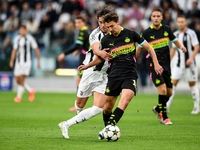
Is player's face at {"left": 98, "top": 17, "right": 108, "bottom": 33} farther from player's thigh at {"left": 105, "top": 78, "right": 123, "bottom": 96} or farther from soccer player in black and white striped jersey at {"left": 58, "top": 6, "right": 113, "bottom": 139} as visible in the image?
player's thigh at {"left": 105, "top": 78, "right": 123, "bottom": 96}

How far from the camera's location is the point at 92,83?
23.9 feet

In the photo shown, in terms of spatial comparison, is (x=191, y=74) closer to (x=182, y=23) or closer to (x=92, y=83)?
(x=182, y=23)

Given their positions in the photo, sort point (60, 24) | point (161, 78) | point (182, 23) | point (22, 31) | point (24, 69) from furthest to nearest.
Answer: point (60, 24) → point (24, 69) → point (22, 31) → point (182, 23) → point (161, 78)

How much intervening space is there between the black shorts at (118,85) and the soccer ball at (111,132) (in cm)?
70

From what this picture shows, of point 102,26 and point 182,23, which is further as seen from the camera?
point 182,23

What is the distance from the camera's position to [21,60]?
14.2 metres

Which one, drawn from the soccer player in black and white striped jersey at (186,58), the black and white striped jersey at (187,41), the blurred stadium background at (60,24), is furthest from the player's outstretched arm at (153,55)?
the blurred stadium background at (60,24)

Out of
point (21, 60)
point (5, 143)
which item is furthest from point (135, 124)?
point (21, 60)

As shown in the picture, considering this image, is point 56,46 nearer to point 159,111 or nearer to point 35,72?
point 35,72

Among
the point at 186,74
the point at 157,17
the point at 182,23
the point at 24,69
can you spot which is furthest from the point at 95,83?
the point at 24,69

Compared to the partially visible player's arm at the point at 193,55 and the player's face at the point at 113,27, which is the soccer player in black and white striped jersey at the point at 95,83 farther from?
Answer: the partially visible player's arm at the point at 193,55

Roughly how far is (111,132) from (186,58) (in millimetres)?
5595

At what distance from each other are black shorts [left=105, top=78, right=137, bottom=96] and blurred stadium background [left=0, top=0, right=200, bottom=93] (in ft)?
41.4

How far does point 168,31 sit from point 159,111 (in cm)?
181
